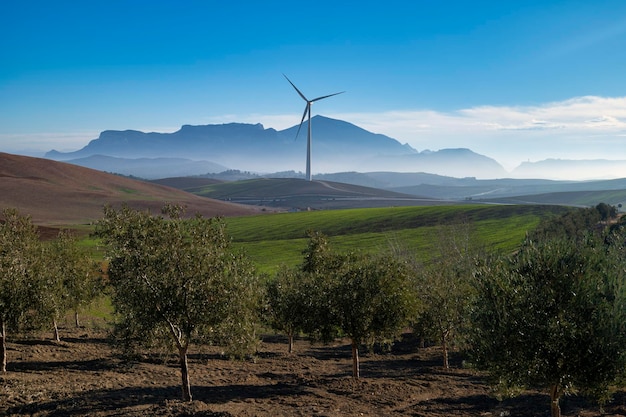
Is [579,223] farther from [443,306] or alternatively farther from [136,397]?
[136,397]

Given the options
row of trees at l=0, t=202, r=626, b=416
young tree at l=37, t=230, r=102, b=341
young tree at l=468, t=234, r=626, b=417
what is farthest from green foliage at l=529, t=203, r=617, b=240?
young tree at l=37, t=230, r=102, b=341

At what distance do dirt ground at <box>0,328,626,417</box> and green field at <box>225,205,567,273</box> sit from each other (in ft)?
182

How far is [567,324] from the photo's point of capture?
68.3 feet

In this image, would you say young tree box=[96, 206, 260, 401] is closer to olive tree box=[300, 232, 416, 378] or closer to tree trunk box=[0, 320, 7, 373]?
olive tree box=[300, 232, 416, 378]

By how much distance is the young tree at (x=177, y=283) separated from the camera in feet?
83.1

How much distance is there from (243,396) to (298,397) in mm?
4054

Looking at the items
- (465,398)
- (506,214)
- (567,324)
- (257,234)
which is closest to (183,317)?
(567,324)

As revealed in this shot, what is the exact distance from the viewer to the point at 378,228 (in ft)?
494

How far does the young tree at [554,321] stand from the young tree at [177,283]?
45.7ft

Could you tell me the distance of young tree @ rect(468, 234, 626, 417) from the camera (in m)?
21.0

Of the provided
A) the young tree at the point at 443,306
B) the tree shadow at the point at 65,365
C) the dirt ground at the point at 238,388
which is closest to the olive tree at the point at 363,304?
the dirt ground at the point at 238,388

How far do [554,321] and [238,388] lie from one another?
23779 millimetres

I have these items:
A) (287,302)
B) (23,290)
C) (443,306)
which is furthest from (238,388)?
(443,306)

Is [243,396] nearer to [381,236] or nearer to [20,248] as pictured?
[20,248]
